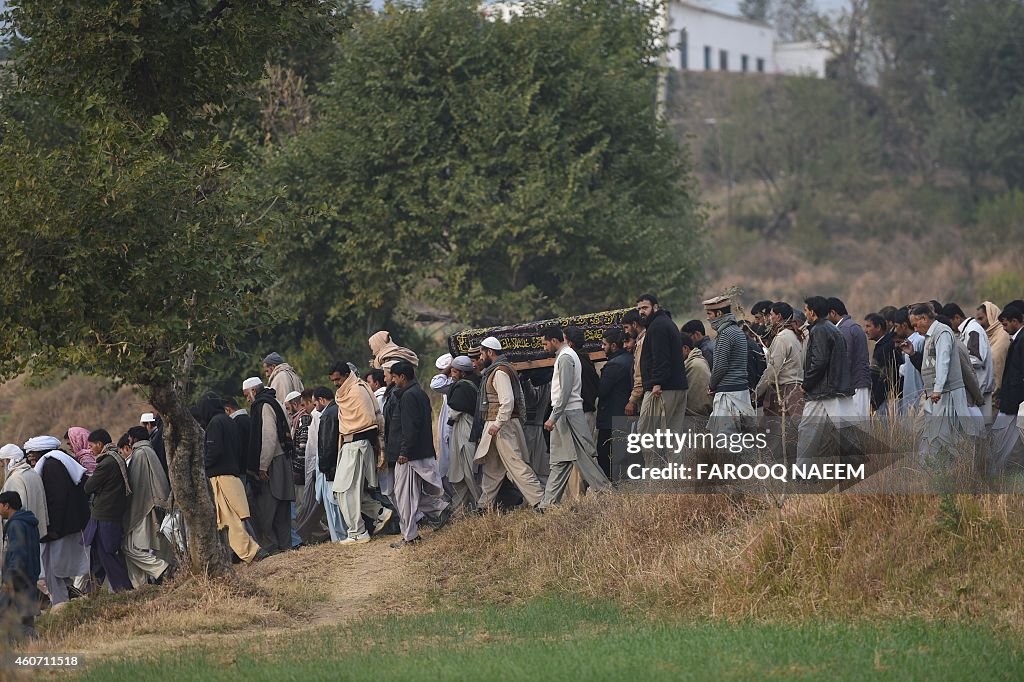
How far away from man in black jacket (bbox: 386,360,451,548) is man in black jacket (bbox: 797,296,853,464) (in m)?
3.99

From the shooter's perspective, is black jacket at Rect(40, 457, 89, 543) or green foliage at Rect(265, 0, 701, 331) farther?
green foliage at Rect(265, 0, 701, 331)

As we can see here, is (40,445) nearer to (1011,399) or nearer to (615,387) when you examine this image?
(615,387)

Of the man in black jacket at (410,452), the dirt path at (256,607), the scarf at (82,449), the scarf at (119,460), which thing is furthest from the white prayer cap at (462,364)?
the scarf at (82,449)

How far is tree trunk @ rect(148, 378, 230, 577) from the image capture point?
12.9 meters

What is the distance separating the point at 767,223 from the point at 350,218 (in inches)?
1499

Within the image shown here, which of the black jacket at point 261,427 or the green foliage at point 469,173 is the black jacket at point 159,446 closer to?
the black jacket at point 261,427

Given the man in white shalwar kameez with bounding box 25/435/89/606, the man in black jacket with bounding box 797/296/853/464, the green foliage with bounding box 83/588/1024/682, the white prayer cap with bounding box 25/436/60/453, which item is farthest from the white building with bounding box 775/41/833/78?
the green foliage with bounding box 83/588/1024/682

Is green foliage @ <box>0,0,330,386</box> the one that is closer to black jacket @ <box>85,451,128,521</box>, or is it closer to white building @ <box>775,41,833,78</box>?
black jacket @ <box>85,451,128,521</box>

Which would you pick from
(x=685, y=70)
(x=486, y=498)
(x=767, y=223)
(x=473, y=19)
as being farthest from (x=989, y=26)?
(x=486, y=498)

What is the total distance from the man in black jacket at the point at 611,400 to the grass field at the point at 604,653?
3.27 m

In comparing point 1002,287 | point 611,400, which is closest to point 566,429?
point 611,400

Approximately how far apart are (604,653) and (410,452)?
205 inches

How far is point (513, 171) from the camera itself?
1113 inches

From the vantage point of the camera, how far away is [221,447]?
1483 cm
